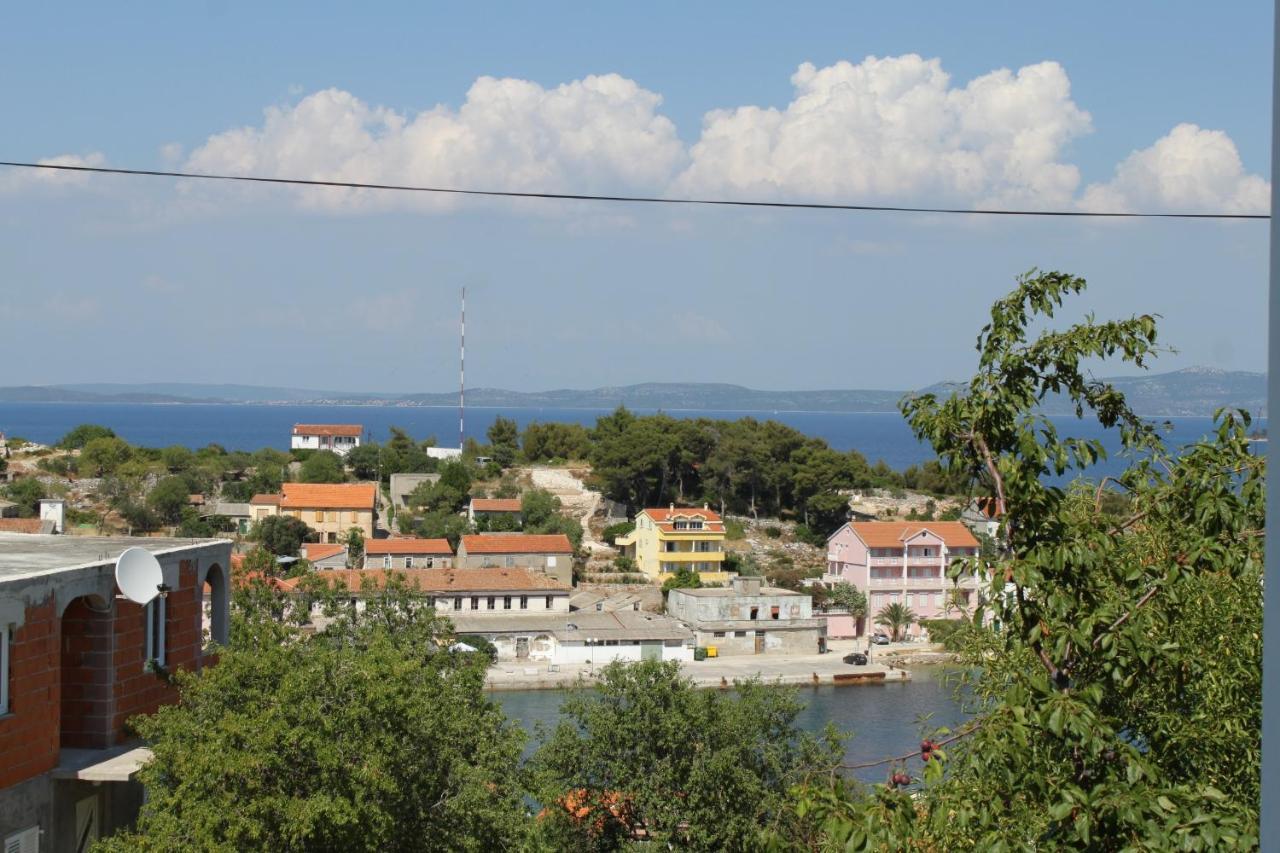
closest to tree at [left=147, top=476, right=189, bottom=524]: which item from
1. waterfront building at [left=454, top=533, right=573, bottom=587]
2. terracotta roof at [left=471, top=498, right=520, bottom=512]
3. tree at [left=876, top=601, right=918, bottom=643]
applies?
terracotta roof at [left=471, top=498, right=520, bottom=512]

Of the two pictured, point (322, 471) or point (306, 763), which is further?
point (322, 471)

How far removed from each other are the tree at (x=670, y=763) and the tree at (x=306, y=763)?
11.4 feet

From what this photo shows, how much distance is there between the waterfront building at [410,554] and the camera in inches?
1265

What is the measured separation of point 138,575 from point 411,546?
1080 inches

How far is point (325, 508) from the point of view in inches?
1474

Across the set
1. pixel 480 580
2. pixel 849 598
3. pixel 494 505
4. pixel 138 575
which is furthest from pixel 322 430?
pixel 138 575

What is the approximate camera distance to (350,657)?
6938mm

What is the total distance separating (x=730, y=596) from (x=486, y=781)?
22.4m

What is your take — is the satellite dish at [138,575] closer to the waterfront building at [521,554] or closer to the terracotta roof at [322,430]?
the waterfront building at [521,554]

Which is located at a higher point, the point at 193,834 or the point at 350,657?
the point at 350,657

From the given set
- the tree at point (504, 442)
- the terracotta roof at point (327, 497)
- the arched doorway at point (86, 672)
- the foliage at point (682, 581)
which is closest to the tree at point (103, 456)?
the terracotta roof at point (327, 497)

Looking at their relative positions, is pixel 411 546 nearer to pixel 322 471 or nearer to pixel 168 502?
pixel 168 502

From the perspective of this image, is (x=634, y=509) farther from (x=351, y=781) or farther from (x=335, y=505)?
(x=351, y=781)

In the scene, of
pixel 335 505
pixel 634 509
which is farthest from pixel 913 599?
pixel 335 505
